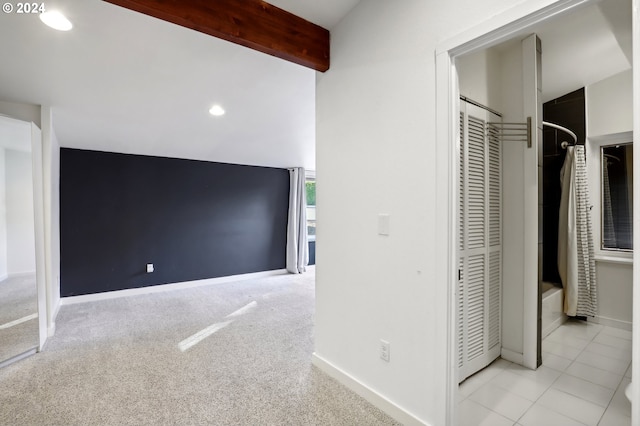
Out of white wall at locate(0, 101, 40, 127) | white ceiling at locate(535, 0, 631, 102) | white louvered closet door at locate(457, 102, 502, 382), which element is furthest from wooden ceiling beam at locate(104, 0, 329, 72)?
white wall at locate(0, 101, 40, 127)

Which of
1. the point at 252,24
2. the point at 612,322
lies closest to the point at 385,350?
Result: the point at 252,24

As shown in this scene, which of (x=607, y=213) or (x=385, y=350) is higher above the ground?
(x=607, y=213)

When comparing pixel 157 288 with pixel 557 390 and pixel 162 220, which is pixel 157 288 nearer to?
pixel 162 220

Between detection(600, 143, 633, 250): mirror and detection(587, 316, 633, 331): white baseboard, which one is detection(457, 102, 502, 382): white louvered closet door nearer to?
detection(587, 316, 633, 331): white baseboard

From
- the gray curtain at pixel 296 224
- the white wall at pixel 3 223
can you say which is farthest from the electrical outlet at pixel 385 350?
the gray curtain at pixel 296 224

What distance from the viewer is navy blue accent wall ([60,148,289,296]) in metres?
4.20

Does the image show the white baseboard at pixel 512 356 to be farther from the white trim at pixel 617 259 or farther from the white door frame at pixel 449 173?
the white trim at pixel 617 259

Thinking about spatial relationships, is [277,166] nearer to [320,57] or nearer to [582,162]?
[320,57]

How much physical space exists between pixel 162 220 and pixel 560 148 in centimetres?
534

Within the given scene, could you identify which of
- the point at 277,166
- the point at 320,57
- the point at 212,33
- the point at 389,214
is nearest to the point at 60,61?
the point at 212,33

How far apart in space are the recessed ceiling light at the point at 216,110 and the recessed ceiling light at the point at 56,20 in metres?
1.40

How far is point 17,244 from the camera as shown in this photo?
2.83m

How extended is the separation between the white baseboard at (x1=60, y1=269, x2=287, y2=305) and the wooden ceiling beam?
A: 405 cm

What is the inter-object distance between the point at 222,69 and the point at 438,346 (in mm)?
2503
